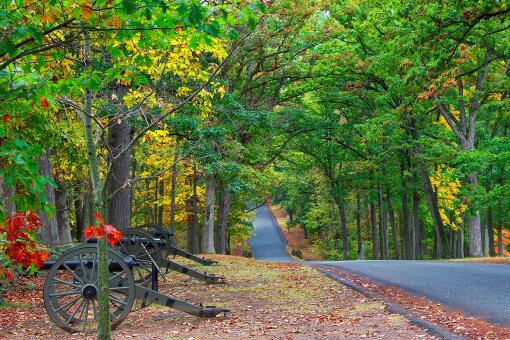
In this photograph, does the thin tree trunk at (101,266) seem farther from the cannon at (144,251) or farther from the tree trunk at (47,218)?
the tree trunk at (47,218)

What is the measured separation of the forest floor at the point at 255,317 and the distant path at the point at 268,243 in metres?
28.1

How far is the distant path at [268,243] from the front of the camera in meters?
44.4

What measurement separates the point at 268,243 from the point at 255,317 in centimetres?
4415

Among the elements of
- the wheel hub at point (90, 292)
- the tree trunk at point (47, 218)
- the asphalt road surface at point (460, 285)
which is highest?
the tree trunk at point (47, 218)

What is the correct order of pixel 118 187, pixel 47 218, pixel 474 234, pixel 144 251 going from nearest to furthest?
1. pixel 144 251
2. pixel 118 187
3. pixel 47 218
4. pixel 474 234

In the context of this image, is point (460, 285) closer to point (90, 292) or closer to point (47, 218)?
point (90, 292)

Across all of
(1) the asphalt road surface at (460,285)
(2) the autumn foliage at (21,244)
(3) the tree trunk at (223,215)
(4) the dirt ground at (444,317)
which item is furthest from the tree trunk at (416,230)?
(2) the autumn foliage at (21,244)

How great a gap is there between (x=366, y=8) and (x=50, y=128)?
1732 cm

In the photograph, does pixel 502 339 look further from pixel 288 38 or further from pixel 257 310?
pixel 288 38

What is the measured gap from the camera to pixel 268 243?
174 feet

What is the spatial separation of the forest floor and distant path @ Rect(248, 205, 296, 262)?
28.1m

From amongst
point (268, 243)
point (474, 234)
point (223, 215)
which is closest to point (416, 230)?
point (474, 234)

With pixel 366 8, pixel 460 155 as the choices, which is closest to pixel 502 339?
pixel 460 155

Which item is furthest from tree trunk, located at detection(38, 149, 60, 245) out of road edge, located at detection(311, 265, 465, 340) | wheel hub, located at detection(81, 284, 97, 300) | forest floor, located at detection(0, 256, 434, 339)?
road edge, located at detection(311, 265, 465, 340)
